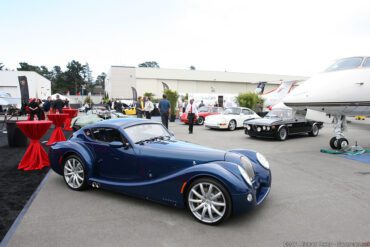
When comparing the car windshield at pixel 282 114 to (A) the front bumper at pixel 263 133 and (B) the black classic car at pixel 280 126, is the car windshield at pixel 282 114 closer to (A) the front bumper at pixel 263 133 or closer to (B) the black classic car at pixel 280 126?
(B) the black classic car at pixel 280 126

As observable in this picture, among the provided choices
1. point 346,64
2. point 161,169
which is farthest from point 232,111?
point 161,169

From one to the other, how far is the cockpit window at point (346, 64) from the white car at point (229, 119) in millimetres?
7169

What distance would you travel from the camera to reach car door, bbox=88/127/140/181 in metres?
4.27

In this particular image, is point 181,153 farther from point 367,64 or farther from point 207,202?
point 367,64

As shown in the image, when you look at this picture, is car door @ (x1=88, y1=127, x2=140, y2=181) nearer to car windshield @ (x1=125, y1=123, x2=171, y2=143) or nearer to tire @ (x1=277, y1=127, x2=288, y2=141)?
car windshield @ (x1=125, y1=123, x2=171, y2=143)

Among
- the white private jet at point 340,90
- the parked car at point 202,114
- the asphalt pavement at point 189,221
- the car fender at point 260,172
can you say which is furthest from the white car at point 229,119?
the car fender at point 260,172

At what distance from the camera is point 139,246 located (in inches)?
120

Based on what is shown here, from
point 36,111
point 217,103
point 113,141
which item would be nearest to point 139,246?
point 113,141

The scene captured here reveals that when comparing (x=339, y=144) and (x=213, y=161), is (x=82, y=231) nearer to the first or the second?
(x=213, y=161)

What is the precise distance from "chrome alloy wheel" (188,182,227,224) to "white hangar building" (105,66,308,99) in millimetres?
56049

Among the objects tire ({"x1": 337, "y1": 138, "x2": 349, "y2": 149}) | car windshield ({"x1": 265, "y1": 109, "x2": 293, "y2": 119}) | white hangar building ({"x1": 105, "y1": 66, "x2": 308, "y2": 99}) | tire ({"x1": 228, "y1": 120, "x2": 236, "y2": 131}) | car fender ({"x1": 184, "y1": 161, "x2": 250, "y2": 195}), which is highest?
white hangar building ({"x1": 105, "y1": 66, "x2": 308, "y2": 99})

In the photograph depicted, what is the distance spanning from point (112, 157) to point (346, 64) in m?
7.66

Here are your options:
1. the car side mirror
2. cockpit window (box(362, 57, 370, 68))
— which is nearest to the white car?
cockpit window (box(362, 57, 370, 68))

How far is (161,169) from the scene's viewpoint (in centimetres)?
398
